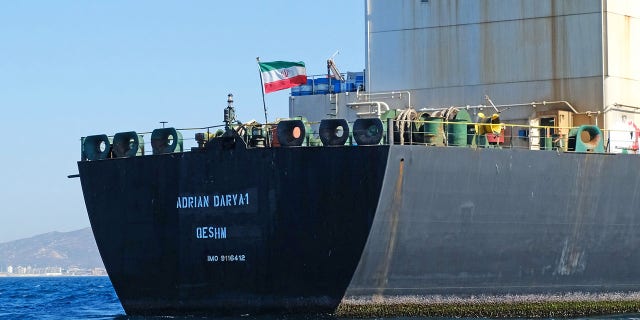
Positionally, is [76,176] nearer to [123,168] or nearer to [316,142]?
[123,168]

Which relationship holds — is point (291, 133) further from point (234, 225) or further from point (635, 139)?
point (635, 139)

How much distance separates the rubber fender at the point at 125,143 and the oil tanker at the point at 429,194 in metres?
0.03

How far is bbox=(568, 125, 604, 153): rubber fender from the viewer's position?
31236 millimetres

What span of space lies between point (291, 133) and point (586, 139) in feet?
23.5

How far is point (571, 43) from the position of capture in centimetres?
3353

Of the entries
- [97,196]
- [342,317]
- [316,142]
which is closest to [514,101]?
[316,142]

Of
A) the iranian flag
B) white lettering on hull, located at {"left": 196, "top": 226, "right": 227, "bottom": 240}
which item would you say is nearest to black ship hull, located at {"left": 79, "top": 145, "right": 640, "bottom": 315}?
white lettering on hull, located at {"left": 196, "top": 226, "right": 227, "bottom": 240}

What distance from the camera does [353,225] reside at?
28.2 m

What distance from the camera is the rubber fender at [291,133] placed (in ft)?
94.7

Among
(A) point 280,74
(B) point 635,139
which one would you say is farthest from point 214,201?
(B) point 635,139

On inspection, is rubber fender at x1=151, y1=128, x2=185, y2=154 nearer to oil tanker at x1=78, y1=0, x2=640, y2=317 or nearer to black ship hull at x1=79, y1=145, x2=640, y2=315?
oil tanker at x1=78, y1=0, x2=640, y2=317

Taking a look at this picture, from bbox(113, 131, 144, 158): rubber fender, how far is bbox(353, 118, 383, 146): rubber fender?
221 inches

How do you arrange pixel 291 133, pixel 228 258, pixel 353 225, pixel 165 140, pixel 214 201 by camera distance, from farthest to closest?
pixel 165 140
pixel 214 201
pixel 228 258
pixel 291 133
pixel 353 225

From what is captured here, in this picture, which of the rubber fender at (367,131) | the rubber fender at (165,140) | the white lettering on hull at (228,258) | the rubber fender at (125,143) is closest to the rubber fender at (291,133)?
the rubber fender at (367,131)
